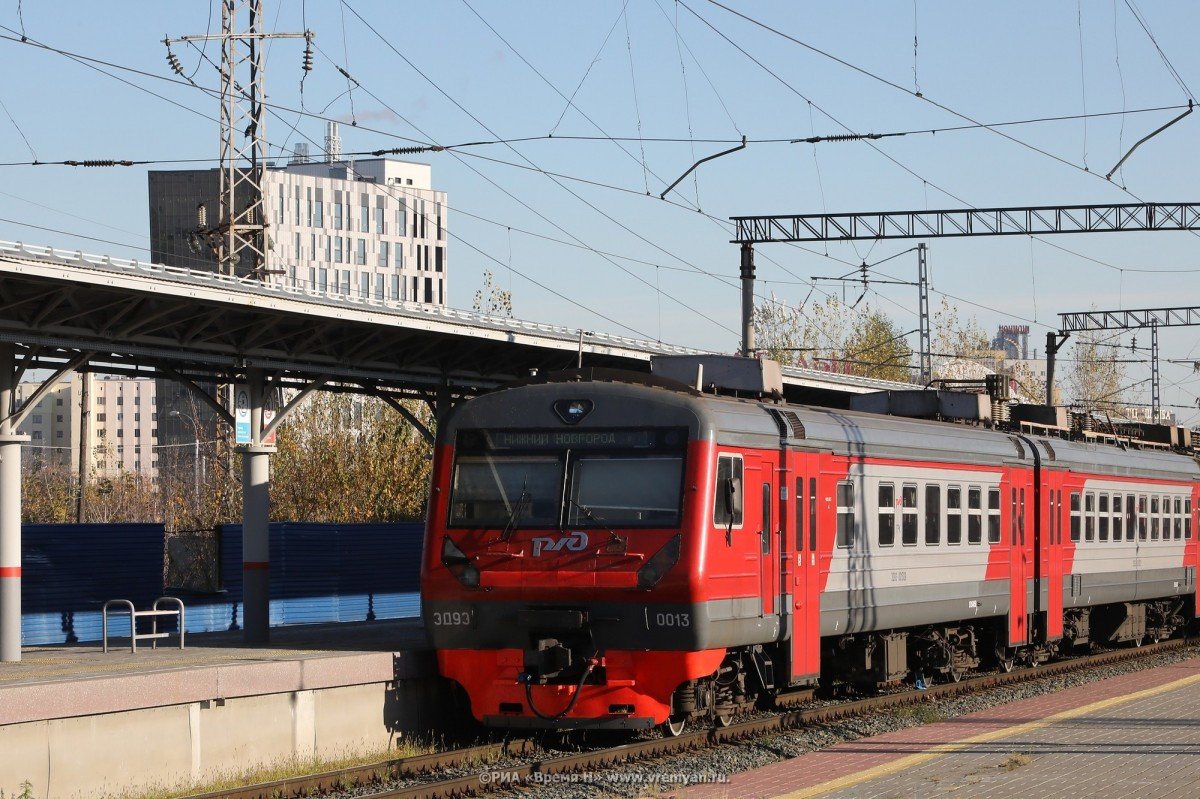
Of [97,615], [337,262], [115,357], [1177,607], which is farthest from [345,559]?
[337,262]

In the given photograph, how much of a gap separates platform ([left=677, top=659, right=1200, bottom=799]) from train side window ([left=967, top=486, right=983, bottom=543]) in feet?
9.04

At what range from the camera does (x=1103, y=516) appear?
78.9 ft

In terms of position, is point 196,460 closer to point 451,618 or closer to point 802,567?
point 802,567

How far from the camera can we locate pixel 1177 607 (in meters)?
27.9

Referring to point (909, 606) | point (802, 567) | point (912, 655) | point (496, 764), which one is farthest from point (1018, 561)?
point (496, 764)

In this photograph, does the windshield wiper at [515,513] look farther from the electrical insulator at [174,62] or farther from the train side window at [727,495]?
the electrical insulator at [174,62]

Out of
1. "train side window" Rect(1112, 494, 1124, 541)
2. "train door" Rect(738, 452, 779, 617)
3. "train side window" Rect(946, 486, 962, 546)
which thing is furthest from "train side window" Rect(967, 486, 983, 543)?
"train side window" Rect(1112, 494, 1124, 541)

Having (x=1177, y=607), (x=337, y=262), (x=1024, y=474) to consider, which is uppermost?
(x=337, y=262)

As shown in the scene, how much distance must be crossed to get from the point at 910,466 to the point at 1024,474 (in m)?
3.68

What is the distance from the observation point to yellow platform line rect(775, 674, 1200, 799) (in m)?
12.0

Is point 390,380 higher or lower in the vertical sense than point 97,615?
higher

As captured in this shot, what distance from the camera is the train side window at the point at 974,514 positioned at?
765 inches

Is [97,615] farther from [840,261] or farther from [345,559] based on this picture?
[840,261]

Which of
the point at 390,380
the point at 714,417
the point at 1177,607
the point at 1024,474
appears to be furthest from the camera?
the point at 1177,607
